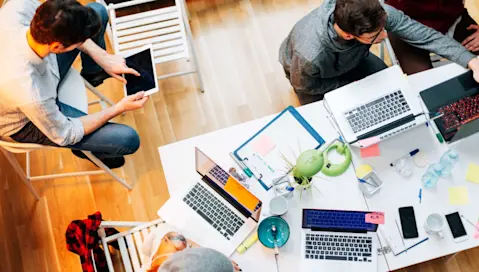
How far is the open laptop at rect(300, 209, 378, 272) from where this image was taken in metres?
1.74

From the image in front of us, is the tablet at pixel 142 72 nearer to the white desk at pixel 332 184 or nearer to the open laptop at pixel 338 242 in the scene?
the white desk at pixel 332 184

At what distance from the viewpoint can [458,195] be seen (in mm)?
1818

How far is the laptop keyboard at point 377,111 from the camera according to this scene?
6.20ft

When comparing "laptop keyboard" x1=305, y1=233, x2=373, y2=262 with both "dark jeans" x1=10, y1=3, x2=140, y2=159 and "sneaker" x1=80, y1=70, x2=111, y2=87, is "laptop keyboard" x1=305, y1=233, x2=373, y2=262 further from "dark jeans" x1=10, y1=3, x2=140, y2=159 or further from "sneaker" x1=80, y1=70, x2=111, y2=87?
"sneaker" x1=80, y1=70, x2=111, y2=87

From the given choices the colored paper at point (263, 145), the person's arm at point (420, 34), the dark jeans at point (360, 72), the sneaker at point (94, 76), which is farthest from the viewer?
the sneaker at point (94, 76)

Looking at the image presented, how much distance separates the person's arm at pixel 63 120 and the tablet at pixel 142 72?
0.06 m

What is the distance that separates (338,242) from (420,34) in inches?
38.3

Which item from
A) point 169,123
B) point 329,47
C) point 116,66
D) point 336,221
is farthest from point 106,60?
point 336,221

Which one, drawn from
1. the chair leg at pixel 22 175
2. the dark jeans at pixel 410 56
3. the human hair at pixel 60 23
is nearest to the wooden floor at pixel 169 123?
the chair leg at pixel 22 175

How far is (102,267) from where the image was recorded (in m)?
2.02

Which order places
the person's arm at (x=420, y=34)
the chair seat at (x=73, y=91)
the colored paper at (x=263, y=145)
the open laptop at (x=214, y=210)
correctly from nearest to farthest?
the open laptop at (x=214, y=210) < the colored paper at (x=263, y=145) < the person's arm at (x=420, y=34) < the chair seat at (x=73, y=91)

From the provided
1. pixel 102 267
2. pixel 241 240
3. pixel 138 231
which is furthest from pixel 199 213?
pixel 102 267

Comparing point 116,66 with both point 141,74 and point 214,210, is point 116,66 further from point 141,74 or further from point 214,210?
point 214,210

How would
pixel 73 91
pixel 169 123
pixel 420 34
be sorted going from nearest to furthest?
pixel 420 34 → pixel 73 91 → pixel 169 123
